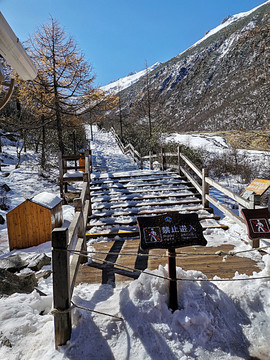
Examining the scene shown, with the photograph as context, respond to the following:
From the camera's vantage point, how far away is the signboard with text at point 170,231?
2.38m

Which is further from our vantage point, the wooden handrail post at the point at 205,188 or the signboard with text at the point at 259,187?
the wooden handrail post at the point at 205,188

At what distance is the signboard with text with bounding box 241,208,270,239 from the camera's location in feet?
9.73

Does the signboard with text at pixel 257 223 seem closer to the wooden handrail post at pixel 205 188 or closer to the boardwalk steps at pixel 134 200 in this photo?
the boardwalk steps at pixel 134 200

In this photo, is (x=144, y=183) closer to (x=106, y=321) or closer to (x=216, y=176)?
(x=106, y=321)

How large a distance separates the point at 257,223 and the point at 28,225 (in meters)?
5.96

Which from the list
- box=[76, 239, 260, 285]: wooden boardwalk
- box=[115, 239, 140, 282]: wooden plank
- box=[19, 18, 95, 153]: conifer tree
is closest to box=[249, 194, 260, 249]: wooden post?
box=[76, 239, 260, 285]: wooden boardwalk

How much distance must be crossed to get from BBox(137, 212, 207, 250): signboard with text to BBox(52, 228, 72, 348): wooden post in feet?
2.78

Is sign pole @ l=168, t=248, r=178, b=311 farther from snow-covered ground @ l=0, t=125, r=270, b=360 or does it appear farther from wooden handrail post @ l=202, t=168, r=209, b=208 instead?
wooden handrail post @ l=202, t=168, r=209, b=208

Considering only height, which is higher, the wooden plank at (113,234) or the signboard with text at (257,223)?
the signboard with text at (257,223)

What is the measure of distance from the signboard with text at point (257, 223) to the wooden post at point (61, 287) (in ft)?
8.15

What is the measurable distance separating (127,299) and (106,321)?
307 mm

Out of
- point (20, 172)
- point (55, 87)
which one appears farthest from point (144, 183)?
point (20, 172)

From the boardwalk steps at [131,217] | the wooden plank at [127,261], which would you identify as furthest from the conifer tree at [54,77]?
the wooden plank at [127,261]

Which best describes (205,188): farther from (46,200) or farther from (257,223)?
(46,200)
